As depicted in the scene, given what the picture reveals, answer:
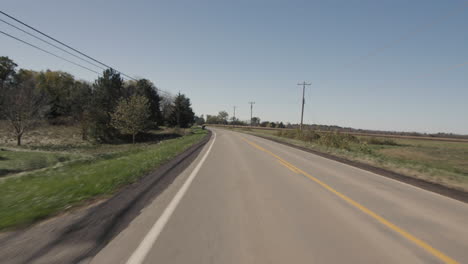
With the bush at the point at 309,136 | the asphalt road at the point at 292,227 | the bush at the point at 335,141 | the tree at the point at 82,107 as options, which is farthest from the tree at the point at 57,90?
the asphalt road at the point at 292,227

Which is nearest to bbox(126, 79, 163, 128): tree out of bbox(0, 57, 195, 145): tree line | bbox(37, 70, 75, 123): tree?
bbox(0, 57, 195, 145): tree line

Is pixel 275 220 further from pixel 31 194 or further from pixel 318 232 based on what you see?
pixel 31 194

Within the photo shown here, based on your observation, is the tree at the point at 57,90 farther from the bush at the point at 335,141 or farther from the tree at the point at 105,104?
the bush at the point at 335,141

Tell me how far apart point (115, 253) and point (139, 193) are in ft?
8.90

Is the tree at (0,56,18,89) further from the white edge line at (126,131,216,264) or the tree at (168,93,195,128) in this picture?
the white edge line at (126,131,216,264)

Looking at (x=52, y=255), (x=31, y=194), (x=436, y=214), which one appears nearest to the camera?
(x=52, y=255)

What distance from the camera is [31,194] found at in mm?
5051

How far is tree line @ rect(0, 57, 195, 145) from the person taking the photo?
104 feet

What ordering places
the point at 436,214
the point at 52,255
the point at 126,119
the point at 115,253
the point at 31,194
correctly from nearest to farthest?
the point at 52,255 < the point at 115,253 < the point at 436,214 < the point at 31,194 < the point at 126,119

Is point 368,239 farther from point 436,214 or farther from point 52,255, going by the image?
point 52,255

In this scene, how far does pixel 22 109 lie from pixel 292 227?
42.8 meters

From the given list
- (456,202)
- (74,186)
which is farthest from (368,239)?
(74,186)

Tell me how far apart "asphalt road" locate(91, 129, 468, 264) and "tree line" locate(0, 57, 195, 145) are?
3690cm

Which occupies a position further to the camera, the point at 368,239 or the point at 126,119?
the point at 126,119
